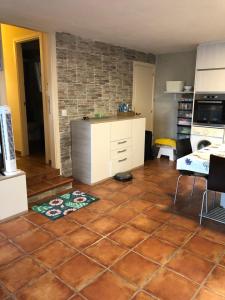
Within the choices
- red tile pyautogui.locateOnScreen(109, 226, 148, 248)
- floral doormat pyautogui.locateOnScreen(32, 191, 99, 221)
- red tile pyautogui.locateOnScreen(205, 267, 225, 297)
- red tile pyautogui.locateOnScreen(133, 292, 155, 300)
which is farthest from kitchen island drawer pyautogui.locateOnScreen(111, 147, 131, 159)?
red tile pyautogui.locateOnScreen(133, 292, 155, 300)

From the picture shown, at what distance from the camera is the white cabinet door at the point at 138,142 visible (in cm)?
456

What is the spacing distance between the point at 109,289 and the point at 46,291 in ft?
1.52

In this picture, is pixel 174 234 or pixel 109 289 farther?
pixel 174 234

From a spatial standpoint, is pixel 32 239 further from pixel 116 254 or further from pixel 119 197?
pixel 119 197

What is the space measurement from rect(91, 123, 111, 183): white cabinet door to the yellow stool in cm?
180

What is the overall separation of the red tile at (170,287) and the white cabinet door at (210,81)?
3.48m

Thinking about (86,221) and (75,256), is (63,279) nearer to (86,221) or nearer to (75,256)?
(75,256)

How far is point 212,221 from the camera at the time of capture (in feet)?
9.23

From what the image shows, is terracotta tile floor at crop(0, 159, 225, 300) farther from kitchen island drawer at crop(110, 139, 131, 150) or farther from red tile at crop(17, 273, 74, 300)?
kitchen island drawer at crop(110, 139, 131, 150)

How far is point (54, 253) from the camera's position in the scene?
2244 millimetres

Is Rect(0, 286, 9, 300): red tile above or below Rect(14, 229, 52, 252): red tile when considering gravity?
below

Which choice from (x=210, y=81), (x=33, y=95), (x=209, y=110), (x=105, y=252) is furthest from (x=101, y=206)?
(x=33, y=95)

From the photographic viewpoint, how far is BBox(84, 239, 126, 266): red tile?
217 centimetres

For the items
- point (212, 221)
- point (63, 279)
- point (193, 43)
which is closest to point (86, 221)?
point (63, 279)
